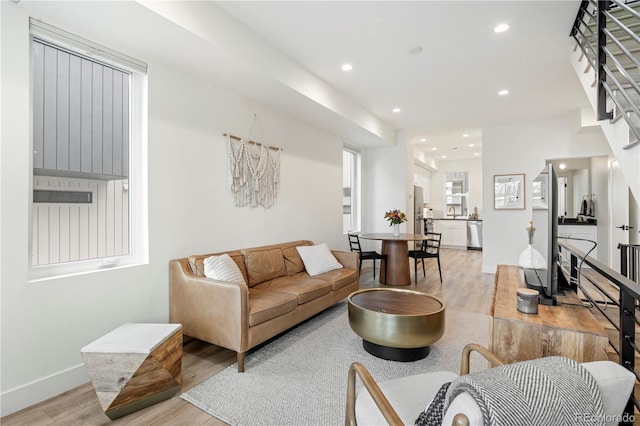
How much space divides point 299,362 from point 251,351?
1.64 feet

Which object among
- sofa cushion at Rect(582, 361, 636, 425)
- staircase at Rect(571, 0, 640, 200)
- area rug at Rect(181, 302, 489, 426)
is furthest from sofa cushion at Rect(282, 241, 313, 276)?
sofa cushion at Rect(582, 361, 636, 425)

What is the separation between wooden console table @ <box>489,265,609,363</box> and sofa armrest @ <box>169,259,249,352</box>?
5.51 feet

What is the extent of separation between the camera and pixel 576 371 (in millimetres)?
823

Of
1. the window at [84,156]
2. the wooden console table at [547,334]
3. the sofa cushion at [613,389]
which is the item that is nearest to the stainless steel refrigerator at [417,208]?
the wooden console table at [547,334]

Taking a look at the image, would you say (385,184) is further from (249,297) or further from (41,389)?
(41,389)

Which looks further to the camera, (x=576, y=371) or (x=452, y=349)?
(x=452, y=349)

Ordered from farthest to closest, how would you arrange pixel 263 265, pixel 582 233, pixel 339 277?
pixel 582 233 → pixel 339 277 → pixel 263 265

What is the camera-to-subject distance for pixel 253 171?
147 inches

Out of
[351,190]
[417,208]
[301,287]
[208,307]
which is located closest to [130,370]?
[208,307]

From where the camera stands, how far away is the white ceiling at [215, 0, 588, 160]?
259 cm

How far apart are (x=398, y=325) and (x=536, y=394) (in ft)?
5.46

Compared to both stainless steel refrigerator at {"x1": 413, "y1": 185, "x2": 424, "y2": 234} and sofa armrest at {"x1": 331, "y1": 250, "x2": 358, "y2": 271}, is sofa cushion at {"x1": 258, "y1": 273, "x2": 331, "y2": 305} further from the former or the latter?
stainless steel refrigerator at {"x1": 413, "y1": 185, "x2": 424, "y2": 234}

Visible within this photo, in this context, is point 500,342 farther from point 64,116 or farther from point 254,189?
point 64,116

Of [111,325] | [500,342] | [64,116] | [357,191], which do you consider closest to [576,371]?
[500,342]
